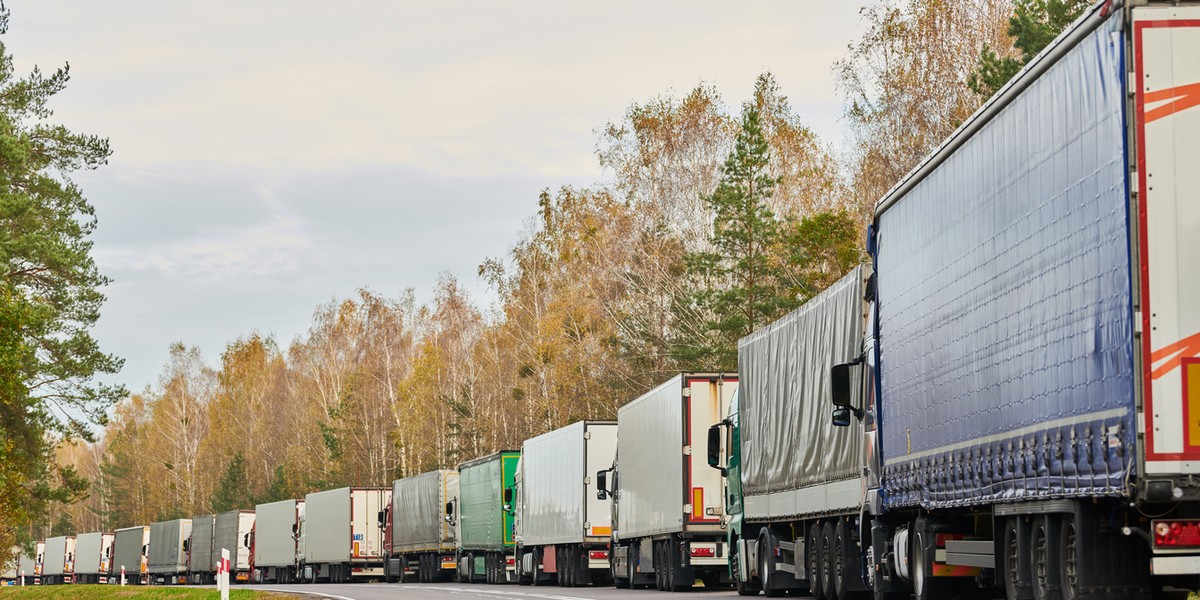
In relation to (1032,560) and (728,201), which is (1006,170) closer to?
(1032,560)

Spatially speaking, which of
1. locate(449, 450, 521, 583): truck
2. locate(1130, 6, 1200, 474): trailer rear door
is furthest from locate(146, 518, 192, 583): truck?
locate(1130, 6, 1200, 474): trailer rear door

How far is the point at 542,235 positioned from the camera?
72.5 m

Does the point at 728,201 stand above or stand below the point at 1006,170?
above

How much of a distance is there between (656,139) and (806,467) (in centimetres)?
3732

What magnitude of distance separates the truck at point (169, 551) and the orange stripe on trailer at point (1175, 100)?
72.9 m

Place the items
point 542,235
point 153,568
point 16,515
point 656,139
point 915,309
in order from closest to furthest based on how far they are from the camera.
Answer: point 915,309 < point 16,515 < point 656,139 < point 542,235 < point 153,568

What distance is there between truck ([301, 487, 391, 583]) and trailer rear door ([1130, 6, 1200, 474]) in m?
48.8

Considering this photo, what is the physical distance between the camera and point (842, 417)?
18.7m

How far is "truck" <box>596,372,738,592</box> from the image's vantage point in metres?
27.1

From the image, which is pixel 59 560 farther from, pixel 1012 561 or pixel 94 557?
pixel 1012 561

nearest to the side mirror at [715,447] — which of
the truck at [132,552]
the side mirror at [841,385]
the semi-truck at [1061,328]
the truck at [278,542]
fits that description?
the side mirror at [841,385]

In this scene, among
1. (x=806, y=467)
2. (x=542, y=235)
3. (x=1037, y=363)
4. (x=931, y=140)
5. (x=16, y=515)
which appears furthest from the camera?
(x=542, y=235)

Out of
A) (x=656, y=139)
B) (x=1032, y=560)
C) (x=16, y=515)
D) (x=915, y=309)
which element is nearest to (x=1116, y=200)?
(x=1032, y=560)

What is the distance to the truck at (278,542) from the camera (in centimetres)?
6388
